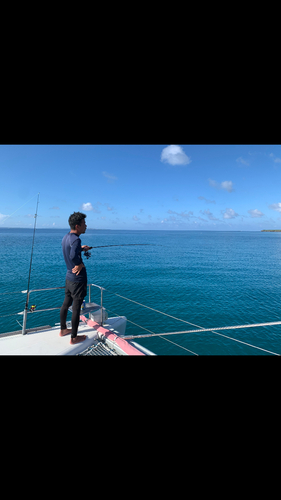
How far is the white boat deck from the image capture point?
9.67 feet

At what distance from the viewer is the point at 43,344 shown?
3127 millimetres

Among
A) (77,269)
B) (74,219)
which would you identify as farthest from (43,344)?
(74,219)

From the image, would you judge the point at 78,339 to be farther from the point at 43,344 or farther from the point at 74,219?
the point at 74,219

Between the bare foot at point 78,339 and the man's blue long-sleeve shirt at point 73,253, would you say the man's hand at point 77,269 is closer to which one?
the man's blue long-sleeve shirt at point 73,253

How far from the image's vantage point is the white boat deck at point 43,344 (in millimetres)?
2947

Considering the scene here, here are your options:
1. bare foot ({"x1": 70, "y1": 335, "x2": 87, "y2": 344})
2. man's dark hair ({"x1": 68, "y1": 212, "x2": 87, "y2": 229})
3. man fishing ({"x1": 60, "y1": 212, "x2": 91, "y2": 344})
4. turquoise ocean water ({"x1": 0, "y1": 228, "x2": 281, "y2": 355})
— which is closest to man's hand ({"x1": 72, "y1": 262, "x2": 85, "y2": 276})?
man fishing ({"x1": 60, "y1": 212, "x2": 91, "y2": 344})

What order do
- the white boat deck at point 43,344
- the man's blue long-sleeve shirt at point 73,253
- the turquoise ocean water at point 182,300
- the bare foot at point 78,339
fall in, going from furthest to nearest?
1. the turquoise ocean water at point 182,300
2. the bare foot at point 78,339
3. the white boat deck at point 43,344
4. the man's blue long-sleeve shirt at point 73,253

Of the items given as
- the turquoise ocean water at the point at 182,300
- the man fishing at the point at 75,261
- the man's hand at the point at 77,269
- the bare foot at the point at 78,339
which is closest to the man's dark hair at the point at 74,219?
the man fishing at the point at 75,261

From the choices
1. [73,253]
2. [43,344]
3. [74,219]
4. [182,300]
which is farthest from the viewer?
[182,300]
